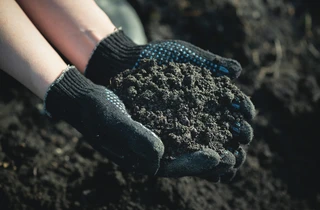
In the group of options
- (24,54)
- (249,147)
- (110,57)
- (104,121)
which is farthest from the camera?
(249,147)

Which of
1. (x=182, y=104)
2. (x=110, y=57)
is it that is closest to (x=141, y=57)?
(x=110, y=57)

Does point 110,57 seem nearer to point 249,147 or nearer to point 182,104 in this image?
point 182,104

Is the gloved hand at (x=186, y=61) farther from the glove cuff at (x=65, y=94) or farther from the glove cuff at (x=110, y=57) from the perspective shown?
the glove cuff at (x=65, y=94)

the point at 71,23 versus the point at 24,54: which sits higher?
the point at 71,23

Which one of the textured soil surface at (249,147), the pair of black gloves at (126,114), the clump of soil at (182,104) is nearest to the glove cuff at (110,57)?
the pair of black gloves at (126,114)

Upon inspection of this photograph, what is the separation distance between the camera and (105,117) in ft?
3.16

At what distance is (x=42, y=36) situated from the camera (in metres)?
1.19

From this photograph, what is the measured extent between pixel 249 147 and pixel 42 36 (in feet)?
3.70

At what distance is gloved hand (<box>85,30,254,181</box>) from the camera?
95cm

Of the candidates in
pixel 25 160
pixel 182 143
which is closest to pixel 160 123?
pixel 182 143

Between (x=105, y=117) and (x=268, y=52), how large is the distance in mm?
1338

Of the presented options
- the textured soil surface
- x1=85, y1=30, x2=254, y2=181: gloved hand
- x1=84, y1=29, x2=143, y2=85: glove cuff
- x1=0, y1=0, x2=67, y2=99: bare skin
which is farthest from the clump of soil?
the textured soil surface

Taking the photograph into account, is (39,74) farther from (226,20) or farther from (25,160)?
(226,20)

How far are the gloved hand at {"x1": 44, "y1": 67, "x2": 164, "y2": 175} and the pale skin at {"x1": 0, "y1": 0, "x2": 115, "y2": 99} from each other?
0.07 metres
